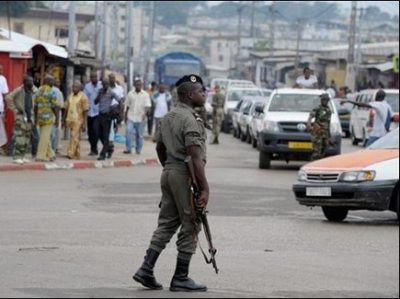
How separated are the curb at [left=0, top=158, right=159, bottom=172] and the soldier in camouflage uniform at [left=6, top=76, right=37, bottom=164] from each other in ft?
0.88

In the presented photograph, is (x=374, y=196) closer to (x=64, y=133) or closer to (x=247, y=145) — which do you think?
(x=64, y=133)

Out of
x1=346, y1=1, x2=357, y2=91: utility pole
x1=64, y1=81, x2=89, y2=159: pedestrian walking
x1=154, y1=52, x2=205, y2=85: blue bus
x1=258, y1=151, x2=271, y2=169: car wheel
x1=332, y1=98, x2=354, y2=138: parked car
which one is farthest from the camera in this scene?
x1=154, y1=52, x2=205, y2=85: blue bus

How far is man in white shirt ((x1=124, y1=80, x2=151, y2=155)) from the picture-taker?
103 ft

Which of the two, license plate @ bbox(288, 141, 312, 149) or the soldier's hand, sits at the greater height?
the soldier's hand

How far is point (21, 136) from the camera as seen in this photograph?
26422mm

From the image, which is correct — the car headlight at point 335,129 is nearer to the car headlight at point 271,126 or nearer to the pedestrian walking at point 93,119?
the car headlight at point 271,126

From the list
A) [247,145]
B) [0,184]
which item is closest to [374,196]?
[0,184]

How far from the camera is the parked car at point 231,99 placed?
52.3 metres

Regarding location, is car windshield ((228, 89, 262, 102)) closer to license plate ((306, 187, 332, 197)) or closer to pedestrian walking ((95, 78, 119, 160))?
pedestrian walking ((95, 78, 119, 160))

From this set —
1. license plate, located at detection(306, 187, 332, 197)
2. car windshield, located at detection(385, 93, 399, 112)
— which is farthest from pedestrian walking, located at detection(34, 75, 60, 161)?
car windshield, located at detection(385, 93, 399, 112)

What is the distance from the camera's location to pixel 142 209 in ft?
63.7

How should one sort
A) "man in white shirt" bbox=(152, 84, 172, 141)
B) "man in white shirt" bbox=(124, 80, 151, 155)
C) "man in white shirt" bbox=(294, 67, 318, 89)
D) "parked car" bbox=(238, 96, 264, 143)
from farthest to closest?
"parked car" bbox=(238, 96, 264, 143) → "man in white shirt" bbox=(152, 84, 172, 141) → "man in white shirt" bbox=(294, 67, 318, 89) → "man in white shirt" bbox=(124, 80, 151, 155)

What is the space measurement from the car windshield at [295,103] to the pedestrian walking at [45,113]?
5.34 metres

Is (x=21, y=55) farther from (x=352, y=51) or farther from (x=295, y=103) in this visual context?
(x=352, y=51)
